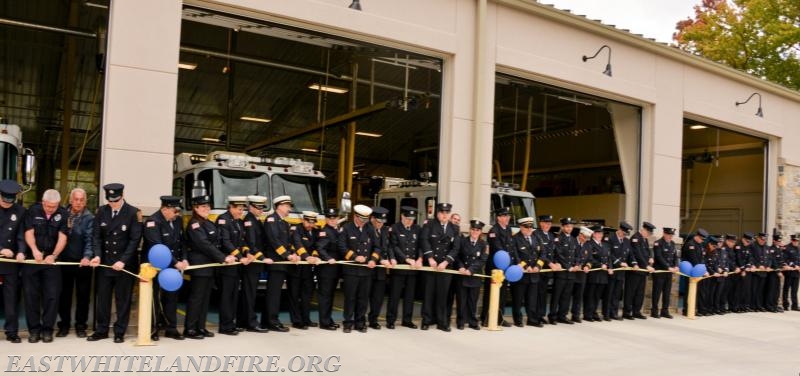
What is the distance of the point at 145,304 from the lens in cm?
754

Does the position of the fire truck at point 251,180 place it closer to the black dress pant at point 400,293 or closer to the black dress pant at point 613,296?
the black dress pant at point 400,293

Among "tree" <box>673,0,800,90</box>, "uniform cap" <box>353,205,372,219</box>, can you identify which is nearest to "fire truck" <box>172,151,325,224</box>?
"uniform cap" <box>353,205,372,219</box>

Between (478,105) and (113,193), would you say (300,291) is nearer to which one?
(113,193)

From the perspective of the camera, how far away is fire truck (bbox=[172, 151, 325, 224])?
10906 mm

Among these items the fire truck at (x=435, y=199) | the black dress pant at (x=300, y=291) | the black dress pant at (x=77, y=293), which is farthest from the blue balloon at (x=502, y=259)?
the black dress pant at (x=77, y=293)

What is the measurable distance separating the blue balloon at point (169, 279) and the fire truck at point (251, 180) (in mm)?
2876

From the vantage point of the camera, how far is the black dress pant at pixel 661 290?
1248 cm

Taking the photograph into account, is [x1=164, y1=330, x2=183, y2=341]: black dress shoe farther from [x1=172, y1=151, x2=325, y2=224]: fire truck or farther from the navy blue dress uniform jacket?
[x1=172, y1=151, x2=325, y2=224]: fire truck

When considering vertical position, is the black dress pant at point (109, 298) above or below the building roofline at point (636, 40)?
below

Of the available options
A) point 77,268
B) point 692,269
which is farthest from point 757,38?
point 77,268

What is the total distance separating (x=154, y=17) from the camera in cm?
893

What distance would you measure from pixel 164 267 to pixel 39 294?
4.46 feet

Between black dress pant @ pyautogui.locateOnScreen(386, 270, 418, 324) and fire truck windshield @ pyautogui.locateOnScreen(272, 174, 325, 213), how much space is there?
2346 mm

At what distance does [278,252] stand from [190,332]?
56.2 inches
